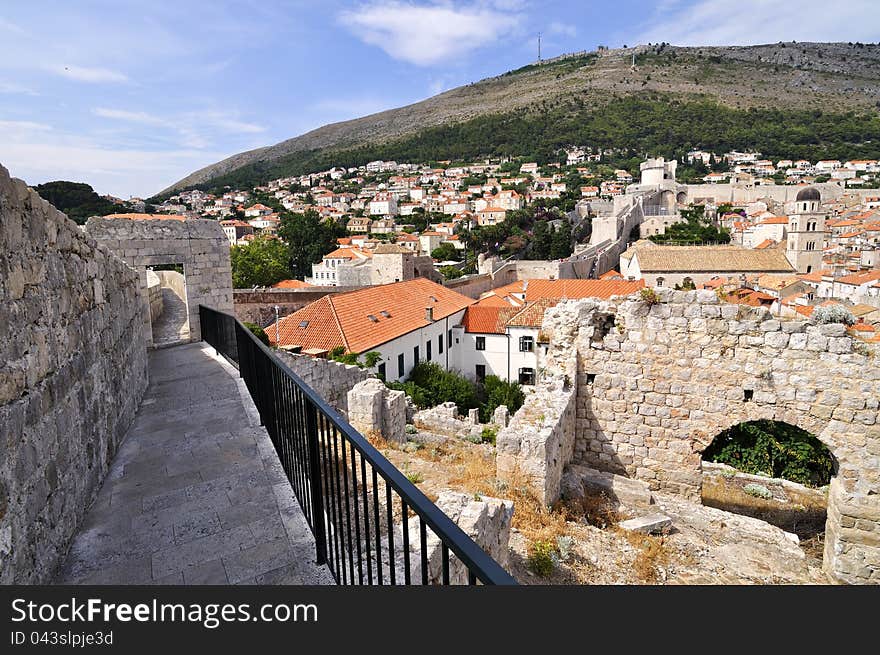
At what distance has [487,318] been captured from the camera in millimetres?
29516

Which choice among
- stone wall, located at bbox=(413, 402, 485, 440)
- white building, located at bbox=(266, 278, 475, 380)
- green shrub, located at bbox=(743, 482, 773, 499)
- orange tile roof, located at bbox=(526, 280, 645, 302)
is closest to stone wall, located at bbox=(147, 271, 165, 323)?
white building, located at bbox=(266, 278, 475, 380)

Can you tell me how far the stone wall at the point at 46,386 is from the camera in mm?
2260

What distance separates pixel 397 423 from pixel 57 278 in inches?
222

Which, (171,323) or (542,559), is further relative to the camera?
(171,323)

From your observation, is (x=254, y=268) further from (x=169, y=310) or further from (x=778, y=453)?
(x=778, y=453)

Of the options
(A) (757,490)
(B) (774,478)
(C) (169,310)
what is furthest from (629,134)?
(A) (757,490)

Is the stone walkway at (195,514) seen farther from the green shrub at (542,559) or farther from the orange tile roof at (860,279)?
the orange tile roof at (860,279)

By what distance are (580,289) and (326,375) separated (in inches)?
1033

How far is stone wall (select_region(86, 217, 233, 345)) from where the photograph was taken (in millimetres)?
9086

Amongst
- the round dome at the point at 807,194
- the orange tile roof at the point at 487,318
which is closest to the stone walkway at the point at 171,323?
the orange tile roof at the point at 487,318

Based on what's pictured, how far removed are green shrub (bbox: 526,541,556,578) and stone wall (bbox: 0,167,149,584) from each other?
398 centimetres

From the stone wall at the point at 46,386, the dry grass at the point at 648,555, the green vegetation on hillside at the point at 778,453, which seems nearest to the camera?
the stone wall at the point at 46,386

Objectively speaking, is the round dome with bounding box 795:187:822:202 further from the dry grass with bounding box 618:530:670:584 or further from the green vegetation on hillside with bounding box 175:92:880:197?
the dry grass with bounding box 618:530:670:584

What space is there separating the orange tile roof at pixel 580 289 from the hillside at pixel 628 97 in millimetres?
106890
